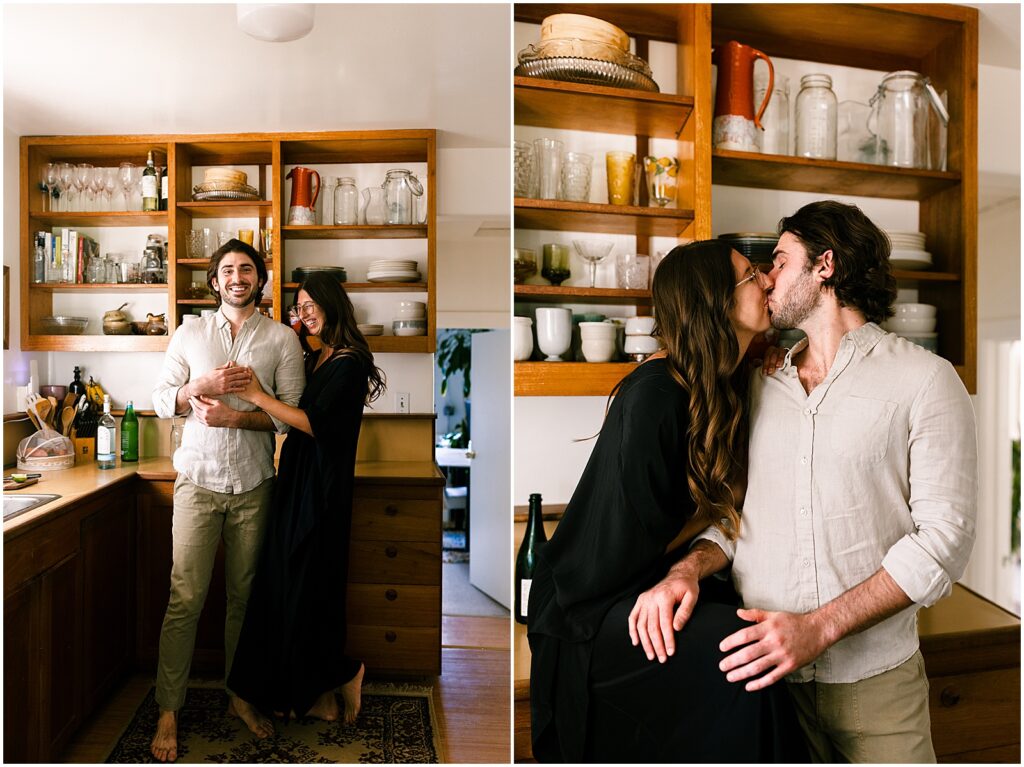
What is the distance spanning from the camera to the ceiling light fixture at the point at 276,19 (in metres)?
1.43

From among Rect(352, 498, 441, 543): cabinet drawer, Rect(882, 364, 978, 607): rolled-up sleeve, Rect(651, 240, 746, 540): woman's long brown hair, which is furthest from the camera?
Rect(352, 498, 441, 543): cabinet drawer

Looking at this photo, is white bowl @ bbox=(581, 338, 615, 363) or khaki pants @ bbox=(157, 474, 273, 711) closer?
white bowl @ bbox=(581, 338, 615, 363)

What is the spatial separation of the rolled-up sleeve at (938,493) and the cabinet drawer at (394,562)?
1.51 meters

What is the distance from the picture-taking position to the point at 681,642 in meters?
1.05

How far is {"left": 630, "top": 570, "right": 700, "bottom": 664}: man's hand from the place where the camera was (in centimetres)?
104

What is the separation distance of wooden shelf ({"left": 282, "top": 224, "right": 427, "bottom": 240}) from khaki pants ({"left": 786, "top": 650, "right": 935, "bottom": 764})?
1795mm

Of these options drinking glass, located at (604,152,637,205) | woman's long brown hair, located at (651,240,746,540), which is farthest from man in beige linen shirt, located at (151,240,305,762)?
woman's long brown hair, located at (651,240,746,540)

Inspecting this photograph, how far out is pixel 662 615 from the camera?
3.43 feet

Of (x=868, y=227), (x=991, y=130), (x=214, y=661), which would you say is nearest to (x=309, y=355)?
(x=214, y=661)

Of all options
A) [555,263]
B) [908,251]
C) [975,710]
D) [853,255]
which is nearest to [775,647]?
[853,255]

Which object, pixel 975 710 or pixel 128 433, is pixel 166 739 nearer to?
pixel 128 433

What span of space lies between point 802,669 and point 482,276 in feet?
6.33

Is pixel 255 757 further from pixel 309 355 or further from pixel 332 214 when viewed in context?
pixel 332 214

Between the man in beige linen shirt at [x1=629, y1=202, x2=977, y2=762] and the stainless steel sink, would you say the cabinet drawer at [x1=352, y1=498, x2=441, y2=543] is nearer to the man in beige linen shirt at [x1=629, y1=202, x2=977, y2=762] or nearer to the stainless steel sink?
the stainless steel sink
